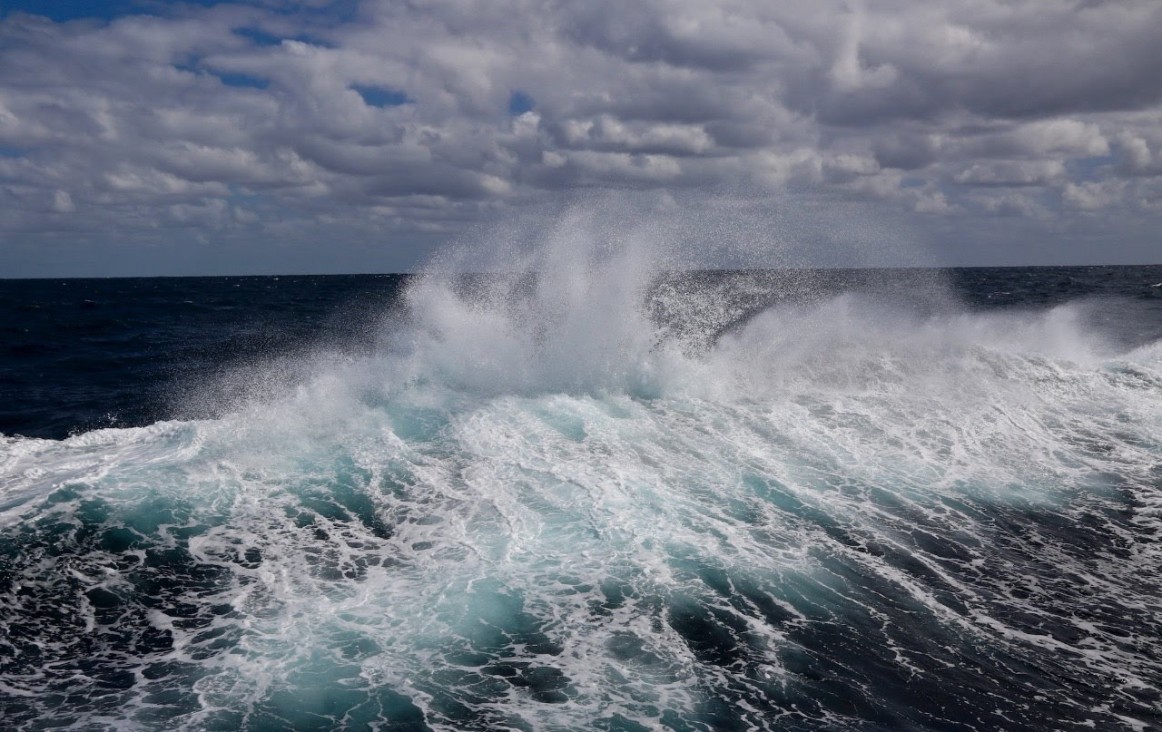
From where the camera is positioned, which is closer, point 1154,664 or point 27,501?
point 1154,664

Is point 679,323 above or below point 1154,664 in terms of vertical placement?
above

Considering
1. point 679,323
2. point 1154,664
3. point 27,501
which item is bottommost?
point 1154,664

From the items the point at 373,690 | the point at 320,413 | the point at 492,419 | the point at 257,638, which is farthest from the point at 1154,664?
the point at 320,413

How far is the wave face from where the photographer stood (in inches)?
312

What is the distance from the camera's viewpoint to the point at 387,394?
18688mm

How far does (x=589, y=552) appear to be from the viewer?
11227 mm

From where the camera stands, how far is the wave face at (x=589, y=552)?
7.92m

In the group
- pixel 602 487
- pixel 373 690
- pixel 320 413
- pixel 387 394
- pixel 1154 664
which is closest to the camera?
pixel 373 690

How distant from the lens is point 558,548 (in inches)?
446

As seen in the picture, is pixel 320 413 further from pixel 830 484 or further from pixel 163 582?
pixel 830 484

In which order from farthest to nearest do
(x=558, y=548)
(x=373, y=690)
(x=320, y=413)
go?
(x=320, y=413) → (x=558, y=548) → (x=373, y=690)

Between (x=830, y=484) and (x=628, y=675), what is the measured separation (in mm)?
7827

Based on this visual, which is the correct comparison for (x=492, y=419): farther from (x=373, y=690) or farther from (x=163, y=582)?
(x=373, y=690)

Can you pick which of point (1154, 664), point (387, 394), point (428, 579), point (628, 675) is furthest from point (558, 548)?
point (387, 394)
